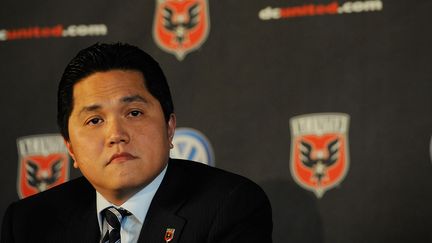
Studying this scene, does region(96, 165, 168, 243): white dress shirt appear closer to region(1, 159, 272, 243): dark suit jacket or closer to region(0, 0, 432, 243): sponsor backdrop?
region(1, 159, 272, 243): dark suit jacket

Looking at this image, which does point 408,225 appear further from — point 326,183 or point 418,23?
point 418,23

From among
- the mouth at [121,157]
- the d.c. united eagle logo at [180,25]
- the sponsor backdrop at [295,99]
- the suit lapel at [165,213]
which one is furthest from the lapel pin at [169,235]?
the d.c. united eagle logo at [180,25]

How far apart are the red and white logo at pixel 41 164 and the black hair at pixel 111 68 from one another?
0.75 m

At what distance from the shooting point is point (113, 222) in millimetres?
1866

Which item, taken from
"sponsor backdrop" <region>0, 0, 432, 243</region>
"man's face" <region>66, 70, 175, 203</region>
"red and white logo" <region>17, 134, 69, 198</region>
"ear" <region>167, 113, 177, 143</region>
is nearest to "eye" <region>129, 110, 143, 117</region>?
"man's face" <region>66, 70, 175, 203</region>

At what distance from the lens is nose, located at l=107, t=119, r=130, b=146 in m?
1.74

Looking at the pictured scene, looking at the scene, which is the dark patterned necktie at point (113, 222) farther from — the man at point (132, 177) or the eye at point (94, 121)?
the eye at point (94, 121)

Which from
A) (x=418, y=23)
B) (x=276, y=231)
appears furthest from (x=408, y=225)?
(x=418, y=23)

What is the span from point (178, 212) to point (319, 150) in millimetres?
700

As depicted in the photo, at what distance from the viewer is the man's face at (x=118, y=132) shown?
176 centimetres

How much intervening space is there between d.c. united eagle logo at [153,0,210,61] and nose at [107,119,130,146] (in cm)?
78

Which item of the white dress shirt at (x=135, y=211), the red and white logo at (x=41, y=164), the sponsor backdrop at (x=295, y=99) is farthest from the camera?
the red and white logo at (x=41, y=164)

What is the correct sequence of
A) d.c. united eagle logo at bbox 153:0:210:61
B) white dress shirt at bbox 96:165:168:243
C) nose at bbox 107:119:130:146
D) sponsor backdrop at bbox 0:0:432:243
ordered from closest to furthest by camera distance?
nose at bbox 107:119:130:146, white dress shirt at bbox 96:165:168:243, sponsor backdrop at bbox 0:0:432:243, d.c. united eagle logo at bbox 153:0:210:61

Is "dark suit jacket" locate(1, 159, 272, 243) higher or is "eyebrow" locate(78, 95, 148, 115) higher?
"eyebrow" locate(78, 95, 148, 115)
